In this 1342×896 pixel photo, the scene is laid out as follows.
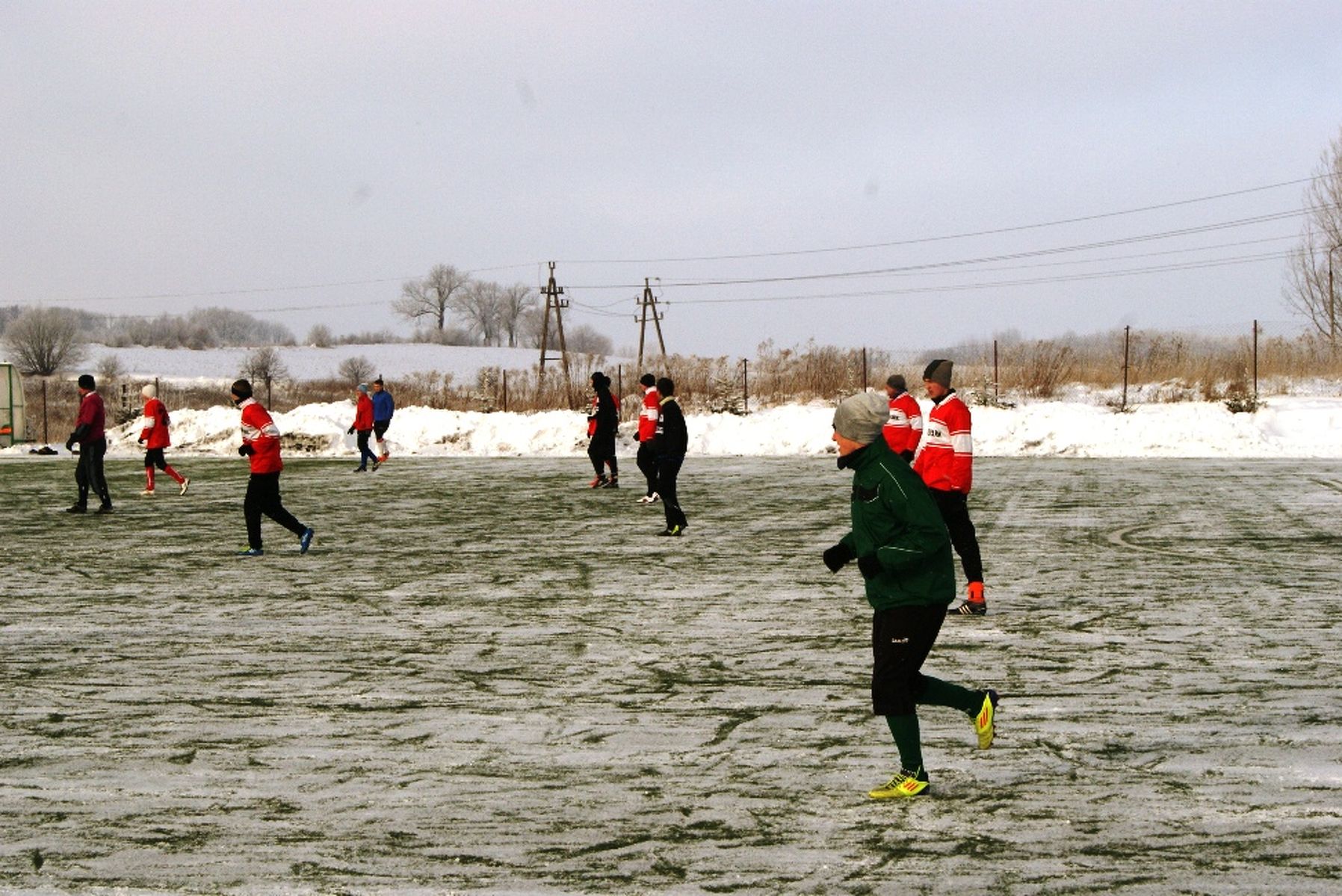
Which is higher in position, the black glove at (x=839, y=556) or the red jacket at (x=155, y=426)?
the red jacket at (x=155, y=426)

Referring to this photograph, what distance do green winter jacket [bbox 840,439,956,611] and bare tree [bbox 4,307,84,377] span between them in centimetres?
8574

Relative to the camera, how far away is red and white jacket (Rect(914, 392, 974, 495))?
10.2 metres

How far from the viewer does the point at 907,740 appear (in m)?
5.48

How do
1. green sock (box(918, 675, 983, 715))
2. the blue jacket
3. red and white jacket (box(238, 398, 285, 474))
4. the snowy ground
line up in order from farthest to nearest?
the blue jacket, red and white jacket (box(238, 398, 285, 474)), green sock (box(918, 675, 983, 715)), the snowy ground

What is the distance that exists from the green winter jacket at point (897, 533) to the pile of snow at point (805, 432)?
29360 mm

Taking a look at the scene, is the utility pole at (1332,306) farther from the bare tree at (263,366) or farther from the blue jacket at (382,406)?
the bare tree at (263,366)

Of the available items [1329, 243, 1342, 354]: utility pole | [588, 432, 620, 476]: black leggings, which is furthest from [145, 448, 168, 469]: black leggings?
[1329, 243, 1342, 354]: utility pole

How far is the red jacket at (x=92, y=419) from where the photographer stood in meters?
18.8

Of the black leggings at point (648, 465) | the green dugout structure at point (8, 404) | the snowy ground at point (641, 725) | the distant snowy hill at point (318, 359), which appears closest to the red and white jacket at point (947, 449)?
the snowy ground at point (641, 725)

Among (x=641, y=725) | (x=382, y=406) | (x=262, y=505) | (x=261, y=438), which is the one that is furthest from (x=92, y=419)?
(x=641, y=725)

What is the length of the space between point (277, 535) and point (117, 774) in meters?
10.7

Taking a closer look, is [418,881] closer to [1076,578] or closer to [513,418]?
[1076,578]

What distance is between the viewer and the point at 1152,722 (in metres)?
6.68

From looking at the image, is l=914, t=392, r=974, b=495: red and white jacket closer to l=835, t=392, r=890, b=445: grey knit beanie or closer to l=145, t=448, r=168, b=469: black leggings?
l=835, t=392, r=890, b=445: grey knit beanie
